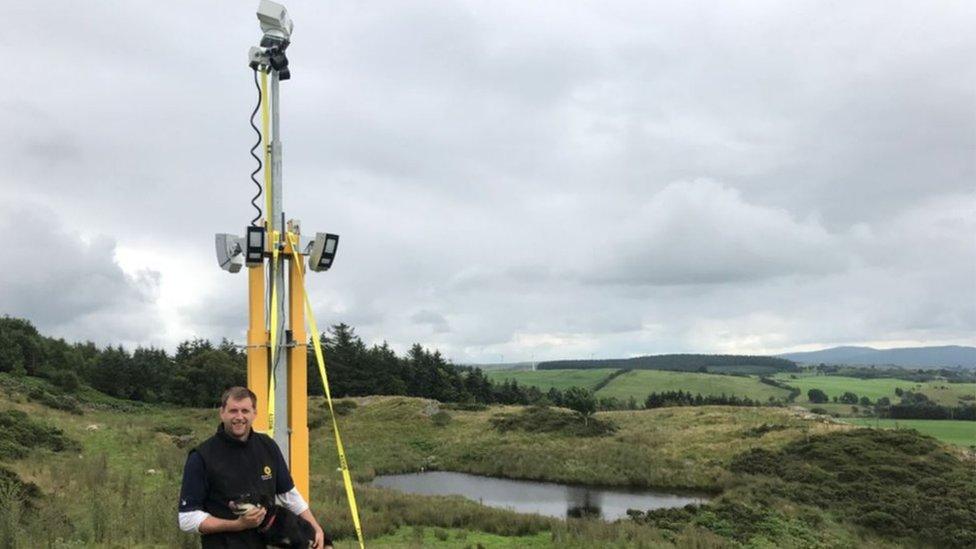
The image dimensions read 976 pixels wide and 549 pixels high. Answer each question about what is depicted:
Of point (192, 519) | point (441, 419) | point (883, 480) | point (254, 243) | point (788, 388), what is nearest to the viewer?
point (192, 519)

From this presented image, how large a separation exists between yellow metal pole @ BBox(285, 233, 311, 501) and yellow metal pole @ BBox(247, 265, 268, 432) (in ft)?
0.81

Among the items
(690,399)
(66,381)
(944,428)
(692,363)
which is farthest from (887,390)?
(66,381)

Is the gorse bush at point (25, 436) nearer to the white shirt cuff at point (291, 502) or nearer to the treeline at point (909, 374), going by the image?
the white shirt cuff at point (291, 502)

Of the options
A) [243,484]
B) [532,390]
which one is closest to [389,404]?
[243,484]

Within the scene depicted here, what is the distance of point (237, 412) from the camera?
325cm

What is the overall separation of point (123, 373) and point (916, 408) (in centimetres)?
7022

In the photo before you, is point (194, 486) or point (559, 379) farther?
point (559, 379)

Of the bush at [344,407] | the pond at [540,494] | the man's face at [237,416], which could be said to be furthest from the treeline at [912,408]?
the man's face at [237,416]

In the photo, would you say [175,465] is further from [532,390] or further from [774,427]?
[532,390]

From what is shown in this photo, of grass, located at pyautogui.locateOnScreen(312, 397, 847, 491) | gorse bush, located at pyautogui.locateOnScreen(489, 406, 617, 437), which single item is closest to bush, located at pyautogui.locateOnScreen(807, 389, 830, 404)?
grass, located at pyautogui.locateOnScreen(312, 397, 847, 491)

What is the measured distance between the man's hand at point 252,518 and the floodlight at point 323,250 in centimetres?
310

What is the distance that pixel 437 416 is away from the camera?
35.6 metres

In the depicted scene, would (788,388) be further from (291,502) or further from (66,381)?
(291,502)

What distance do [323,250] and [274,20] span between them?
223 centimetres
